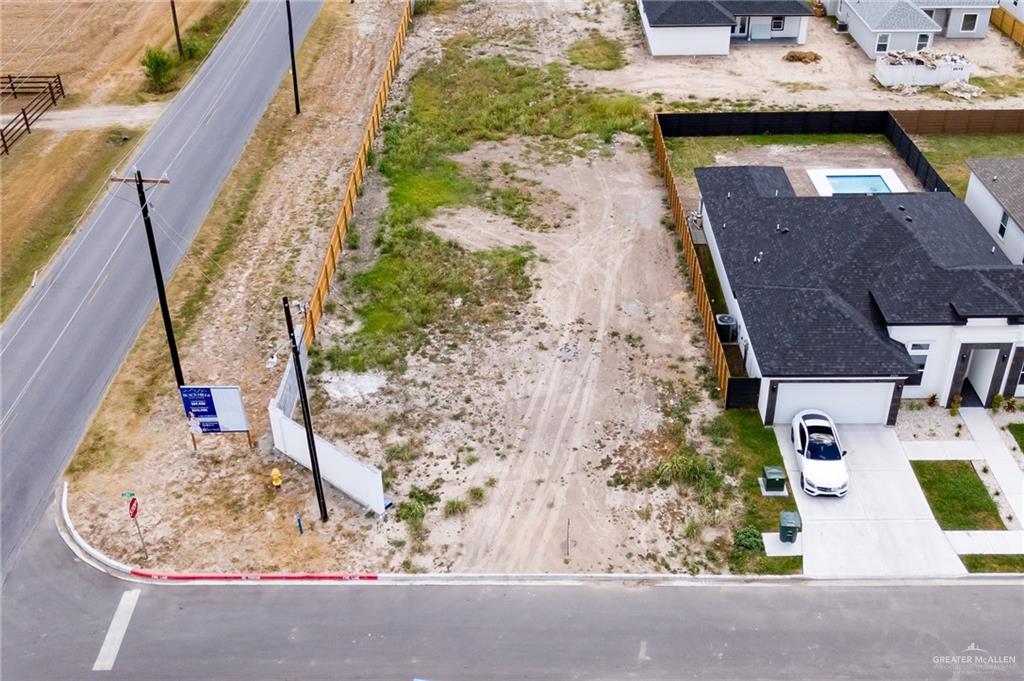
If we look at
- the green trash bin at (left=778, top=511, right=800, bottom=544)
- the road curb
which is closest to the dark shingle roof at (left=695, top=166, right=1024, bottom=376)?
the green trash bin at (left=778, top=511, right=800, bottom=544)

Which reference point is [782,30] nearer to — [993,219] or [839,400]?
[993,219]

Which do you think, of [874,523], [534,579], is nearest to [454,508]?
[534,579]

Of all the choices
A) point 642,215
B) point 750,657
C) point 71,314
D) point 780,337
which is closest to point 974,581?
point 750,657

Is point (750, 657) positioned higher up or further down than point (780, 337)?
further down

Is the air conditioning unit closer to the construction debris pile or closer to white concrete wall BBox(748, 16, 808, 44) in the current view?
the construction debris pile

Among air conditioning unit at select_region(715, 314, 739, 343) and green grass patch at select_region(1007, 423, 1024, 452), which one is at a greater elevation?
air conditioning unit at select_region(715, 314, 739, 343)

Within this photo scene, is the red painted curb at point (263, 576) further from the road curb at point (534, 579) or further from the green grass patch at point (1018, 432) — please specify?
the green grass patch at point (1018, 432)

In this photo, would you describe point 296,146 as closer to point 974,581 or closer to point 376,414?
point 376,414
